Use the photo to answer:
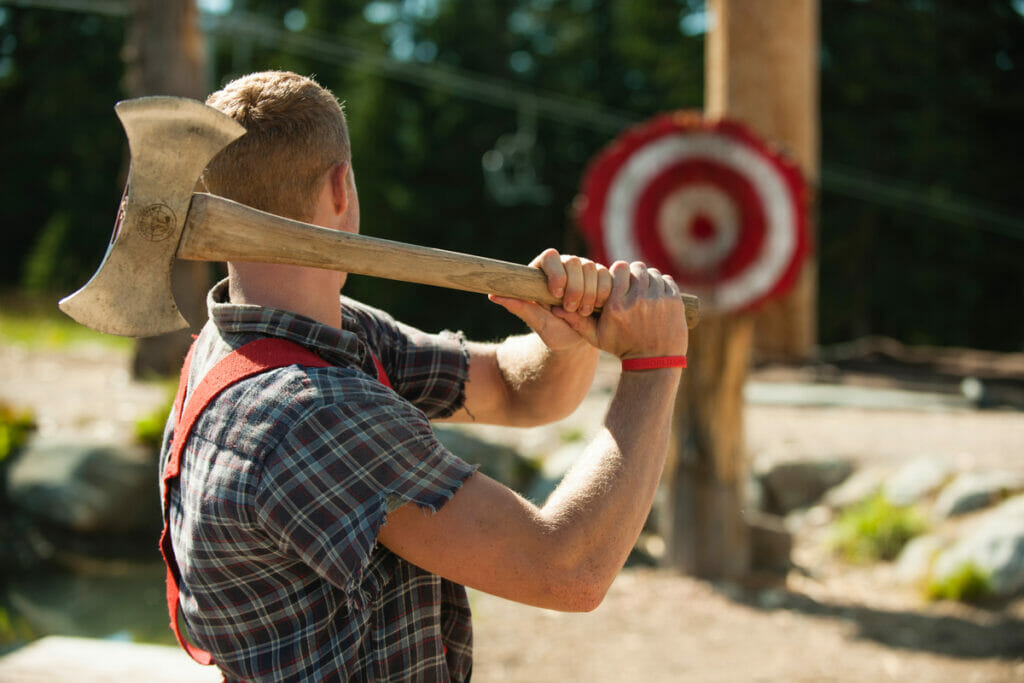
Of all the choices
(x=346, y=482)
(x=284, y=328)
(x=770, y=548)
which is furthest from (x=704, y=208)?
(x=346, y=482)

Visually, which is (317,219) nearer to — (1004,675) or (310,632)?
(310,632)

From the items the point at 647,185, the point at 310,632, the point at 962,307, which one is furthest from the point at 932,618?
the point at 962,307

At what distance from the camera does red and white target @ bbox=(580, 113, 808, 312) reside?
4125 mm

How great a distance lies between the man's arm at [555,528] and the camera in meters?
1.33

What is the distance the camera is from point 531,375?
194cm

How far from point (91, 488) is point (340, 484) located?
5.48 metres

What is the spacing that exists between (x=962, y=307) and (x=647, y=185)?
1293 centimetres

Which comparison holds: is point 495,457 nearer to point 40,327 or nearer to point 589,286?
point 589,286

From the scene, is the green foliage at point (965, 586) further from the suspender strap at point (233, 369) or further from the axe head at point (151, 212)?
the axe head at point (151, 212)

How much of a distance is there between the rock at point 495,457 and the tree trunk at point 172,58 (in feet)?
10.3

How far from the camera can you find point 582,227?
438cm

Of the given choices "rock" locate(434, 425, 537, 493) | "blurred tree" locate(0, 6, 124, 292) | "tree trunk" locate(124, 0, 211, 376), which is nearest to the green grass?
"tree trunk" locate(124, 0, 211, 376)

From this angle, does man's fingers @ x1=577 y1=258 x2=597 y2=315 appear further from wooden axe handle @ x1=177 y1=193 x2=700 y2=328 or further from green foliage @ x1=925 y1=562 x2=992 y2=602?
green foliage @ x1=925 y1=562 x2=992 y2=602

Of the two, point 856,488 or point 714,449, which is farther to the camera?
point 856,488
